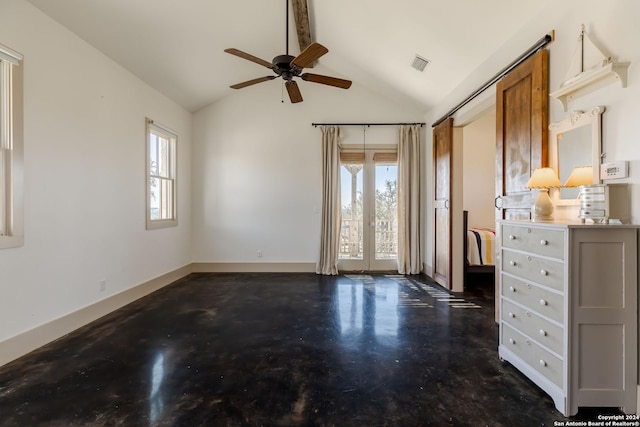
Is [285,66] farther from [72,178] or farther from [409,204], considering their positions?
[409,204]

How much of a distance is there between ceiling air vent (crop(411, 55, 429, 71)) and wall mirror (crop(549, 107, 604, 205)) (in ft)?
6.59

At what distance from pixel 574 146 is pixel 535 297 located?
1178 mm

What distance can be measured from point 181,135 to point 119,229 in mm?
2224

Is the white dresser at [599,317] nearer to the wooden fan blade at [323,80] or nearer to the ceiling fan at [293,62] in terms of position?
the ceiling fan at [293,62]

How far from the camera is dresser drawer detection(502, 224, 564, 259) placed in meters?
1.75

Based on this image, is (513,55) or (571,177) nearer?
(571,177)

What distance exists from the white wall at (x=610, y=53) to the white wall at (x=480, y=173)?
365 cm

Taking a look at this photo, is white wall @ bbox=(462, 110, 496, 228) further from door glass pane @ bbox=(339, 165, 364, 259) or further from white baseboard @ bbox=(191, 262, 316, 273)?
white baseboard @ bbox=(191, 262, 316, 273)

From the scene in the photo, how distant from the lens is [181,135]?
5125 millimetres

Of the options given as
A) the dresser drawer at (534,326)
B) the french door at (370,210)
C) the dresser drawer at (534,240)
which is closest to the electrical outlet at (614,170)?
the dresser drawer at (534,240)

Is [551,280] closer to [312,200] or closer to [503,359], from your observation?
[503,359]

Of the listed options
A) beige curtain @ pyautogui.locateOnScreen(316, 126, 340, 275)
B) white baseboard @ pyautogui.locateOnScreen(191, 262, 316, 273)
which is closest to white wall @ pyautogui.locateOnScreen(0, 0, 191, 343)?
white baseboard @ pyautogui.locateOnScreen(191, 262, 316, 273)

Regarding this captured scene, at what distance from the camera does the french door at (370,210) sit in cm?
544

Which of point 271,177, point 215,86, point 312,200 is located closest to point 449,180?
point 312,200
